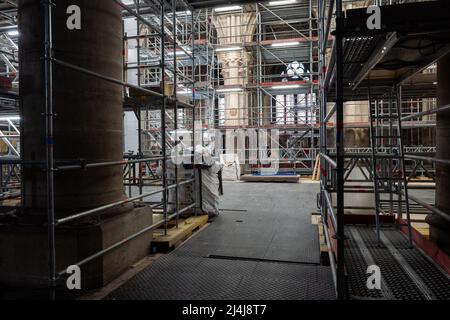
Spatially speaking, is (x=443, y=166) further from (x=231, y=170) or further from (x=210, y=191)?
(x=231, y=170)

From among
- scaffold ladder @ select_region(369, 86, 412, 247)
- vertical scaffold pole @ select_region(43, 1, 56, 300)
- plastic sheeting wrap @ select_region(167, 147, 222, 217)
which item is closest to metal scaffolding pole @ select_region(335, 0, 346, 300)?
scaffold ladder @ select_region(369, 86, 412, 247)

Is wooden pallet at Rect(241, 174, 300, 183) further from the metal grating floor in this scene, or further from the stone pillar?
the stone pillar

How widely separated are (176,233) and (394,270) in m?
3.00

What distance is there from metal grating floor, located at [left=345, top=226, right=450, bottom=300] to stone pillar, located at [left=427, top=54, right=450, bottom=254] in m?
0.34

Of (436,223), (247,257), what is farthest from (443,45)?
(247,257)

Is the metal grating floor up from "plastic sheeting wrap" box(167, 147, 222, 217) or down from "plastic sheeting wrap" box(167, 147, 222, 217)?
down

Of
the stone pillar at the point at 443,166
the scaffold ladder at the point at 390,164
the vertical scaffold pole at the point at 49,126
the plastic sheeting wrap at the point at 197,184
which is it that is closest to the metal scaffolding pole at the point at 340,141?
the scaffold ladder at the point at 390,164

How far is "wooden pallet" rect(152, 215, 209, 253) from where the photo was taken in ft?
15.4

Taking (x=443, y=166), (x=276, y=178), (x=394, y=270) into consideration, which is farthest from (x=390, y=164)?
(x=276, y=178)

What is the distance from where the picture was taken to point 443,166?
4.21 m

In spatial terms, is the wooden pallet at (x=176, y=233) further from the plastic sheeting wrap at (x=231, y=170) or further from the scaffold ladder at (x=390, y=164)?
the plastic sheeting wrap at (x=231, y=170)

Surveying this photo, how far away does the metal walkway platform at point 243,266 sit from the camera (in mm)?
3334
